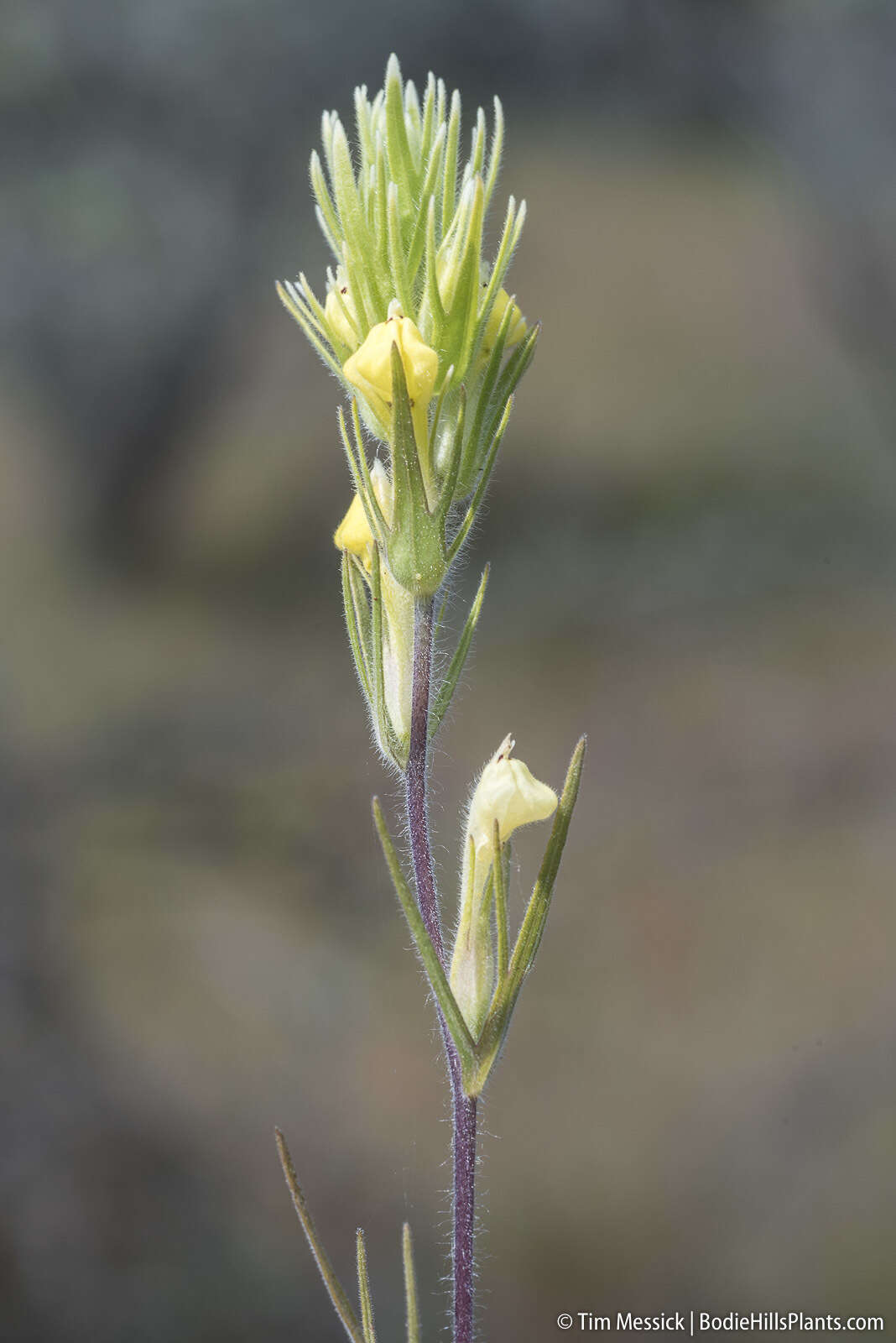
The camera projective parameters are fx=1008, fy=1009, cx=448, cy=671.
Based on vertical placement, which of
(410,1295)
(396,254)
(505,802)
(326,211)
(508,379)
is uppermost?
(326,211)

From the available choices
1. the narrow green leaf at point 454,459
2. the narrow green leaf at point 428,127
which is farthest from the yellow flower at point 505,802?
the narrow green leaf at point 428,127

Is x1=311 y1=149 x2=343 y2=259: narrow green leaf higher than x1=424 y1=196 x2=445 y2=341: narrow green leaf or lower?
higher

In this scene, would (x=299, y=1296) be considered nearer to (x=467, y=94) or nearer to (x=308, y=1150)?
(x=308, y=1150)

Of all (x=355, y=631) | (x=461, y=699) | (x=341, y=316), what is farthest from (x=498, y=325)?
(x=461, y=699)

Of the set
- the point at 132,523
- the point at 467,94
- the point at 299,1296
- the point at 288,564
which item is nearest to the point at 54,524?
the point at 132,523

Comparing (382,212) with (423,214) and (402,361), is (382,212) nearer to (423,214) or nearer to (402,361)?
(423,214)

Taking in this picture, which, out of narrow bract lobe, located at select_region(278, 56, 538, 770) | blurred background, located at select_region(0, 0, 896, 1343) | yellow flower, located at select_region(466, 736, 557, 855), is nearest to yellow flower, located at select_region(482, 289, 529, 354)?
narrow bract lobe, located at select_region(278, 56, 538, 770)

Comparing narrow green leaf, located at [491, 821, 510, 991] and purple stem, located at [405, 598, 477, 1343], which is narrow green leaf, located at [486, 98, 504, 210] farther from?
narrow green leaf, located at [491, 821, 510, 991]
